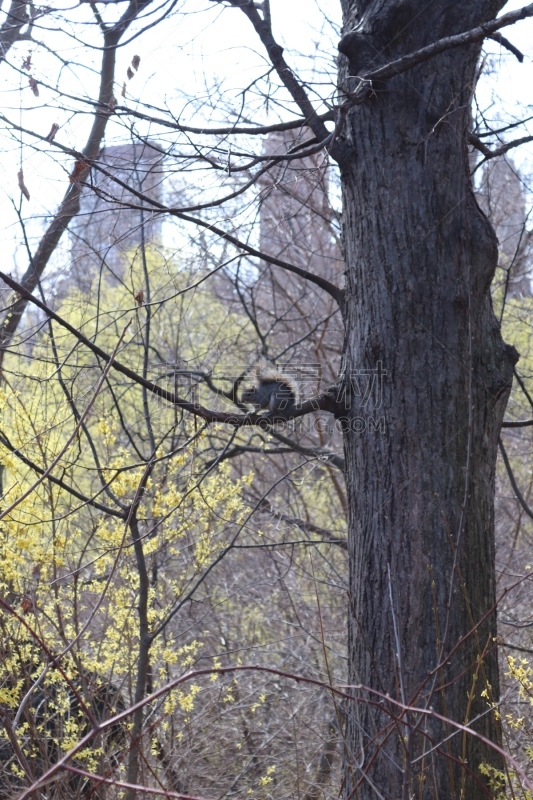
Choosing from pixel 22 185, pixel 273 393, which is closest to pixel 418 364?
pixel 273 393

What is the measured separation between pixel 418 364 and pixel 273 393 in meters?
0.65

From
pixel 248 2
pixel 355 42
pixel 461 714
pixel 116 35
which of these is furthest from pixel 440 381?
pixel 116 35

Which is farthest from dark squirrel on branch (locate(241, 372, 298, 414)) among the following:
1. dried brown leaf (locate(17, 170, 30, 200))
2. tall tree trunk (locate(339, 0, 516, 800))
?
dried brown leaf (locate(17, 170, 30, 200))

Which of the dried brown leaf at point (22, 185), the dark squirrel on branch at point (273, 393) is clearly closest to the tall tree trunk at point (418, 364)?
the dark squirrel on branch at point (273, 393)

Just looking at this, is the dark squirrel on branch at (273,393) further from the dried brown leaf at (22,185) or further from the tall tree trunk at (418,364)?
the dried brown leaf at (22,185)

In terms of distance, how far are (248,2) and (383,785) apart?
3234mm

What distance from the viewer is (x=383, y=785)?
251 cm

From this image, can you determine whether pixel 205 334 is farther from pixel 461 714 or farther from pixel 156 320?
pixel 461 714

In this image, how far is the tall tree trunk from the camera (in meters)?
2.63

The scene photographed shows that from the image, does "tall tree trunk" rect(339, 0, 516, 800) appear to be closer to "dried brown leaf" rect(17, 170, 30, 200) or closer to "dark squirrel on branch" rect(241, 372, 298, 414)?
"dark squirrel on branch" rect(241, 372, 298, 414)

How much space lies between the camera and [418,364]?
9.10ft

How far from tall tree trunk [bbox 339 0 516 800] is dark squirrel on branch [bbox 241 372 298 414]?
30 centimetres

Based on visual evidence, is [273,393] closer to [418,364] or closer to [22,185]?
[418,364]

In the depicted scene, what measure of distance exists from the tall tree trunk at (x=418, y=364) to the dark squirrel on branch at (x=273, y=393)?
0.30 metres
